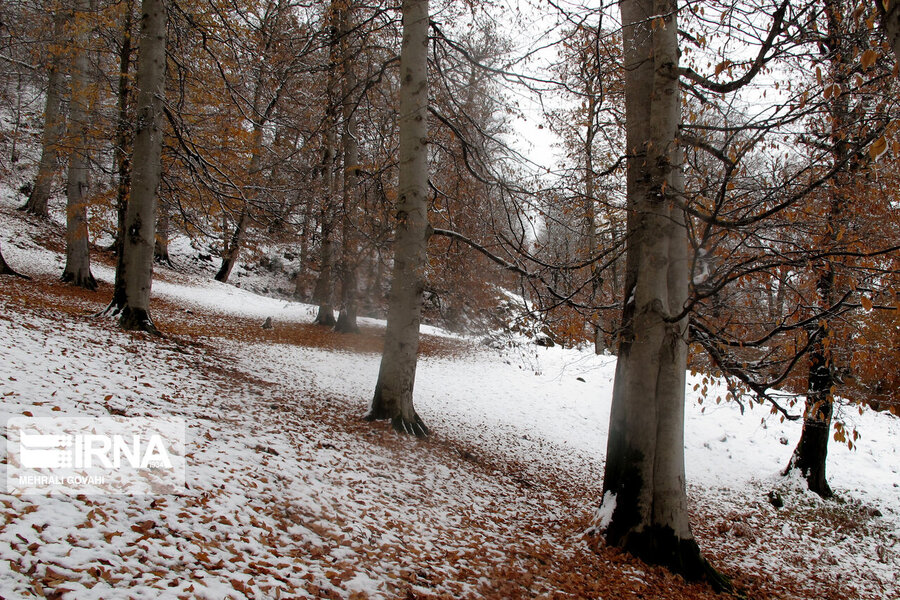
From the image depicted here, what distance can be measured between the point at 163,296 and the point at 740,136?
14.9 metres

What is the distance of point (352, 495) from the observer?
4.39 m

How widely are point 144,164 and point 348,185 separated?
10.3 ft

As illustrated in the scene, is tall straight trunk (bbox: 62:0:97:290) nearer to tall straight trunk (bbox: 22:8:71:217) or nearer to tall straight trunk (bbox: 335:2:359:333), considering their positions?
tall straight trunk (bbox: 22:8:71:217)

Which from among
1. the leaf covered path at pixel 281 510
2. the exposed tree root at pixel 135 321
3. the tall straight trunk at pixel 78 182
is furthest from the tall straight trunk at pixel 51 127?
the leaf covered path at pixel 281 510

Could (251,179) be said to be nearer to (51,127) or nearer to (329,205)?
(329,205)

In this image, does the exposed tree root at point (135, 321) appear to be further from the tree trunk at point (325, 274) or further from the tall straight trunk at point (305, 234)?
the tall straight trunk at point (305, 234)

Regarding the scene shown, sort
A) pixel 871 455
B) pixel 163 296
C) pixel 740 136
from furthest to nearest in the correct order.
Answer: pixel 163 296
pixel 871 455
pixel 740 136

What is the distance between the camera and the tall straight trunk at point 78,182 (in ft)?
30.3

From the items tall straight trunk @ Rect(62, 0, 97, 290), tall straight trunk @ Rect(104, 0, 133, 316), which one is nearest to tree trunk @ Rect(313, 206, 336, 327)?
tall straight trunk @ Rect(104, 0, 133, 316)

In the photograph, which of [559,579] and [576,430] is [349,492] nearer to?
[559,579]

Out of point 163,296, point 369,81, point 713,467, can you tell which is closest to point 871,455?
point 713,467

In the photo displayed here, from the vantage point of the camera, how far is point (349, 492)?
4.42 meters

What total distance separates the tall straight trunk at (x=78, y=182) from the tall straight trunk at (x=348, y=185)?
475 centimetres

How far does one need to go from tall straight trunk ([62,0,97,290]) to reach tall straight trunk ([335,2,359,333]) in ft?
15.6
